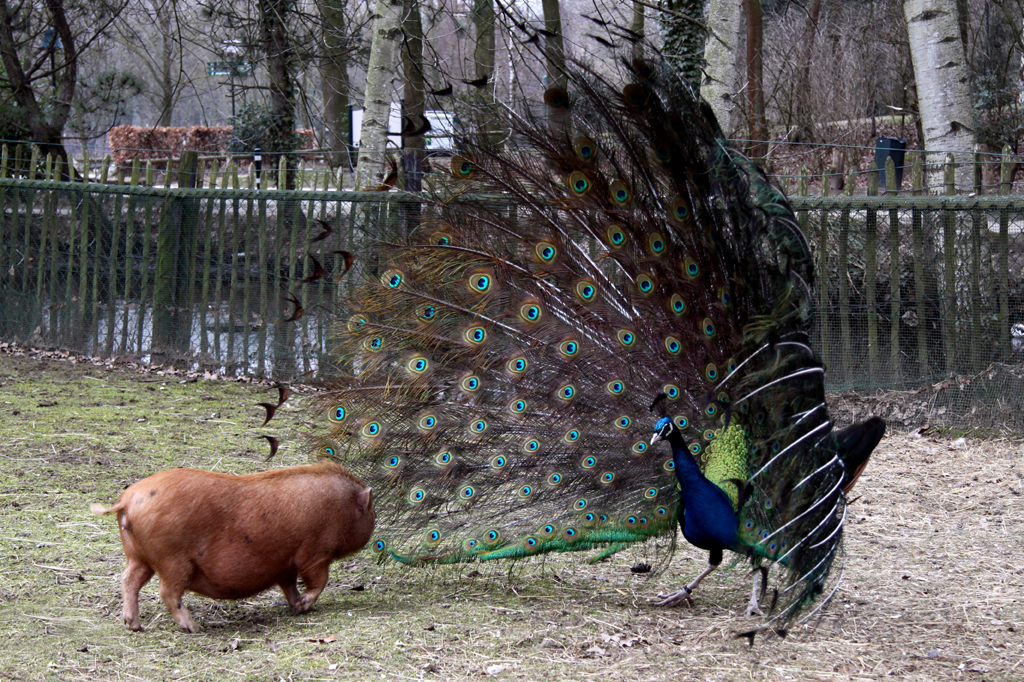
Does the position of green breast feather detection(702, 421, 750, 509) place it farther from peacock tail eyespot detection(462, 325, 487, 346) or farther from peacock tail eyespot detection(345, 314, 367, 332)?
peacock tail eyespot detection(345, 314, 367, 332)

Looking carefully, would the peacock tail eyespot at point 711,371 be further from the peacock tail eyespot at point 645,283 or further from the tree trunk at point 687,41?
the tree trunk at point 687,41

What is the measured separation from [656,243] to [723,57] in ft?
12.9

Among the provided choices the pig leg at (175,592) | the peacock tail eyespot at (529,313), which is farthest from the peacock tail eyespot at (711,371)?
the pig leg at (175,592)

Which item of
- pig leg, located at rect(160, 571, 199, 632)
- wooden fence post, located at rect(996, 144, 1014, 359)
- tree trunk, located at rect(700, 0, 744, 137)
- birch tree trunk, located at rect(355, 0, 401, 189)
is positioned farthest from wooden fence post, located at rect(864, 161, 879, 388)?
pig leg, located at rect(160, 571, 199, 632)

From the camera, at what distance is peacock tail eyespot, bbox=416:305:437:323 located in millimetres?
4879

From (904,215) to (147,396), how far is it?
23.7 ft

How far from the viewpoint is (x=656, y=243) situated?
184 inches

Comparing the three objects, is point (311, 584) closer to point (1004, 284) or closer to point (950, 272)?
point (950, 272)

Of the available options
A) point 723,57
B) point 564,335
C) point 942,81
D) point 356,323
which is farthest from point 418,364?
point 942,81

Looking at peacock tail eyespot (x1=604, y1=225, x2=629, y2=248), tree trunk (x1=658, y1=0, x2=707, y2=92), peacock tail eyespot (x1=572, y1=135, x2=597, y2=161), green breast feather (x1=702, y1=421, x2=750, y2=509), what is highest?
tree trunk (x1=658, y1=0, x2=707, y2=92)

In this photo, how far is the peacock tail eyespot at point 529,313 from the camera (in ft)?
15.8

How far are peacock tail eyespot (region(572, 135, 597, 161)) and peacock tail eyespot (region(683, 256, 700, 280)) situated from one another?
685 mm

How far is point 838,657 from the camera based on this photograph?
13.4 feet

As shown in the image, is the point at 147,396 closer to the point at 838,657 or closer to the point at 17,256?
the point at 17,256
